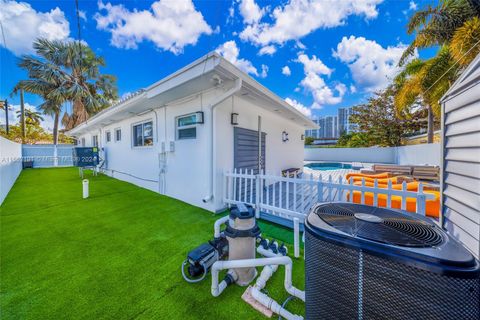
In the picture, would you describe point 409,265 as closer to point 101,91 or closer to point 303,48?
point 303,48

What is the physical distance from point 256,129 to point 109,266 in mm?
4606

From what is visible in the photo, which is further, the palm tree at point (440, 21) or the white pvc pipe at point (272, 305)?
the palm tree at point (440, 21)

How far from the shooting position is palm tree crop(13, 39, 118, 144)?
38.5 feet

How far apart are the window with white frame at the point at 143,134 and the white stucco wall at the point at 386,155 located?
12.8 metres

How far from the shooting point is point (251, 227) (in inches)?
76.4

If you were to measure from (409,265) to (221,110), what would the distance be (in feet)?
12.9

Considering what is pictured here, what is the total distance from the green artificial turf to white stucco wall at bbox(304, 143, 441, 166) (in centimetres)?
1134

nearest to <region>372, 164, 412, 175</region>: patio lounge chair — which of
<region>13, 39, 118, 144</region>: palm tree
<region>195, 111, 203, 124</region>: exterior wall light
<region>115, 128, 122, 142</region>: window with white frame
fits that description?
<region>195, 111, 203, 124</region>: exterior wall light

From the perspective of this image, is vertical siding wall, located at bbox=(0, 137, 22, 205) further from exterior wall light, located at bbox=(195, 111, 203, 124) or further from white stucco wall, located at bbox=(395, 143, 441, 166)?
white stucco wall, located at bbox=(395, 143, 441, 166)

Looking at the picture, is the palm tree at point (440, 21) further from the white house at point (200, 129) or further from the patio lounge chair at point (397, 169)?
the white house at point (200, 129)

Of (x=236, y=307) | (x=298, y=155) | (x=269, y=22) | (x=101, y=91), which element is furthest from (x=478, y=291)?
(x=101, y=91)

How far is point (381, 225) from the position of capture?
1087 mm

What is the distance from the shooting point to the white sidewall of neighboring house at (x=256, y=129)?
4176mm

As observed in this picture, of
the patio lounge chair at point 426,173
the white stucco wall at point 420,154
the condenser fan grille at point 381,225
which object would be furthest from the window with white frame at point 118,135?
the white stucco wall at point 420,154
